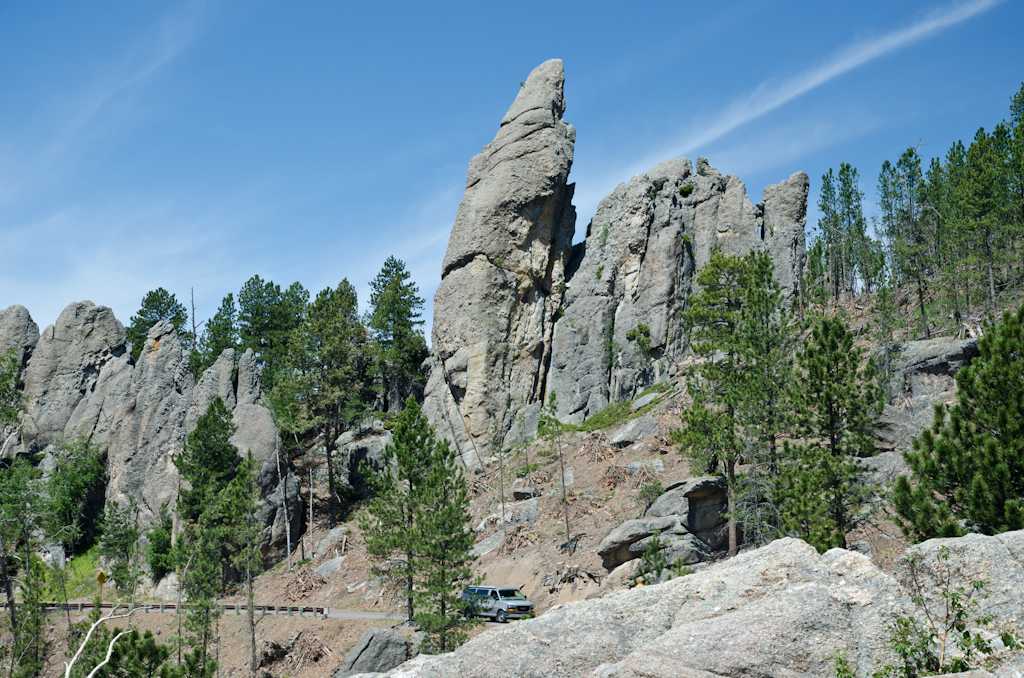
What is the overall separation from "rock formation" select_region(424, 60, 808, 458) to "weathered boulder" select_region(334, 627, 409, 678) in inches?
938

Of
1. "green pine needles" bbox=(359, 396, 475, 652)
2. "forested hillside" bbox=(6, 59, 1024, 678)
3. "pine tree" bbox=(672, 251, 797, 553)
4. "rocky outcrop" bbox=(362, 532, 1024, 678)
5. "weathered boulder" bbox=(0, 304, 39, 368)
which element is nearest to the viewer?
"rocky outcrop" bbox=(362, 532, 1024, 678)

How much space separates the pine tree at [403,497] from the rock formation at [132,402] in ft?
67.5

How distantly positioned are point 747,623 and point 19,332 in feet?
270

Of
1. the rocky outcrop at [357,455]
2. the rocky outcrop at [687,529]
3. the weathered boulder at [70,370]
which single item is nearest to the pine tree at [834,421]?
the rocky outcrop at [687,529]

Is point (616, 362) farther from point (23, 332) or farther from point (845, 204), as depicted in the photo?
point (23, 332)

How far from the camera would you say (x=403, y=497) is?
101ft

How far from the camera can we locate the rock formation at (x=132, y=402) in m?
52.0

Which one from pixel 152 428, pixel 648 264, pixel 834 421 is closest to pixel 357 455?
pixel 152 428

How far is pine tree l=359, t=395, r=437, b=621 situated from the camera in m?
29.6

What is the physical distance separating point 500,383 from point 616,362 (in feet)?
31.0

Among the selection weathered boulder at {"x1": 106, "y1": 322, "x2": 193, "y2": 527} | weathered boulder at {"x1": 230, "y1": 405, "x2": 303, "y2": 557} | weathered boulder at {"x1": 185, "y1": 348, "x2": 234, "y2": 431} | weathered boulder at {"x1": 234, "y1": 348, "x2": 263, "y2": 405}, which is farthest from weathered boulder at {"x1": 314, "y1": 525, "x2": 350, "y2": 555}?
weathered boulder at {"x1": 185, "y1": 348, "x2": 234, "y2": 431}

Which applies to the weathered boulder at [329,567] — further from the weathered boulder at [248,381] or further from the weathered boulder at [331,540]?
the weathered boulder at [248,381]

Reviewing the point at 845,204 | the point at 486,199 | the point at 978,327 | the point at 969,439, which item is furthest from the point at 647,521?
the point at 845,204

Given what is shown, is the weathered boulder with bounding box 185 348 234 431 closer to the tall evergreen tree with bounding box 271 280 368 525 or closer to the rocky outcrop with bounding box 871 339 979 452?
the tall evergreen tree with bounding box 271 280 368 525
